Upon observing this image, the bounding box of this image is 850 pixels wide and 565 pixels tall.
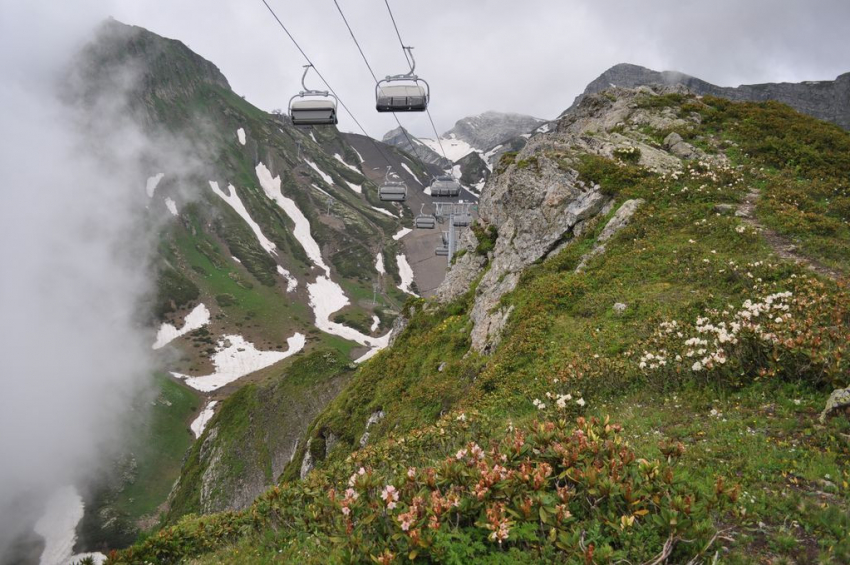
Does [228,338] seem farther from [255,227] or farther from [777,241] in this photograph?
[777,241]

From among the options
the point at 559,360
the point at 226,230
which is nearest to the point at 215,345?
the point at 226,230

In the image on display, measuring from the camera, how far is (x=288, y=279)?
178 metres

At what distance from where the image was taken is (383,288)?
191m

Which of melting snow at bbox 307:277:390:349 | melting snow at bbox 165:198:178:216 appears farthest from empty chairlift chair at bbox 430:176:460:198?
melting snow at bbox 165:198:178:216

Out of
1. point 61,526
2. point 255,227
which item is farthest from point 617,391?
point 255,227

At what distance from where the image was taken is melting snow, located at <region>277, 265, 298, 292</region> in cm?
17370

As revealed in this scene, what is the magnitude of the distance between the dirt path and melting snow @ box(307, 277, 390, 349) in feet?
395

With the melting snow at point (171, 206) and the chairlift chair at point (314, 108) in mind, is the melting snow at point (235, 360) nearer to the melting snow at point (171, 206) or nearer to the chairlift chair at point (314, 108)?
the melting snow at point (171, 206)

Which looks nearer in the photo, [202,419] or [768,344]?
[768,344]

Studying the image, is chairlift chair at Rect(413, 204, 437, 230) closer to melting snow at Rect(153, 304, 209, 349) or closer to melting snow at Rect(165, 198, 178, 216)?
melting snow at Rect(153, 304, 209, 349)

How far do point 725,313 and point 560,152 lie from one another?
18.1m

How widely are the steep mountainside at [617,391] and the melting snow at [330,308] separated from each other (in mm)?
115128

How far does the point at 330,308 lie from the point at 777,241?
15985 cm

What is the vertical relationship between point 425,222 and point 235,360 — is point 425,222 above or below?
above
